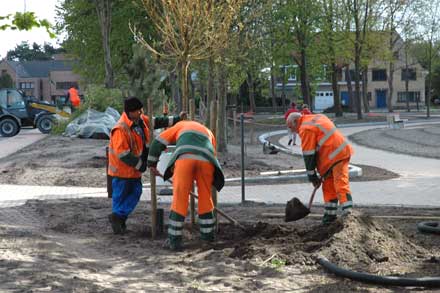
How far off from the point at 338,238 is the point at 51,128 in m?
28.2

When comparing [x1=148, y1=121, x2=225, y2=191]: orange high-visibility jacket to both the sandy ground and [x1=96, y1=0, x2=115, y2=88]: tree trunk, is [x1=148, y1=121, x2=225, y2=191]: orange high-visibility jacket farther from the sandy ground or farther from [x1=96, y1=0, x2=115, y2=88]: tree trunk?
[x1=96, y1=0, x2=115, y2=88]: tree trunk

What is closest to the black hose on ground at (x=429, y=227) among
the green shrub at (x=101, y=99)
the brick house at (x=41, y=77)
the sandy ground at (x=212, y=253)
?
the sandy ground at (x=212, y=253)

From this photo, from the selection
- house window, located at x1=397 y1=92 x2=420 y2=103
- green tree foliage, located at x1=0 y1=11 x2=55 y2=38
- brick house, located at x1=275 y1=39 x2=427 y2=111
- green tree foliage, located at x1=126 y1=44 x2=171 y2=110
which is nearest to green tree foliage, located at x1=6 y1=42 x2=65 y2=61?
brick house, located at x1=275 y1=39 x2=427 y2=111

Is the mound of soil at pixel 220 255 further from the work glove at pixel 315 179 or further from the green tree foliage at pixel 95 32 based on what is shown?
the green tree foliage at pixel 95 32

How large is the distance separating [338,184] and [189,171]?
77.5 inches

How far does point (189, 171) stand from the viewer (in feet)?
24.8

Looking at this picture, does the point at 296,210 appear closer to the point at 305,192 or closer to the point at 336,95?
the point at 305,192

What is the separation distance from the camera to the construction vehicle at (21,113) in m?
33.9

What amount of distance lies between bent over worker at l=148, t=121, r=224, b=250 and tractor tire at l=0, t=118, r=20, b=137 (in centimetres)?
2747

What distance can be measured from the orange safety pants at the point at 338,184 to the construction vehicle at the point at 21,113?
88.8 ft

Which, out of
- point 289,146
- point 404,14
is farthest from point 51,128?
point 404,14

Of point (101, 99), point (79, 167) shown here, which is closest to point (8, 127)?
point (101, 99)

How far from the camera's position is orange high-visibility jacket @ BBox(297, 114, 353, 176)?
8617 mm

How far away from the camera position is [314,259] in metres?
6.54
